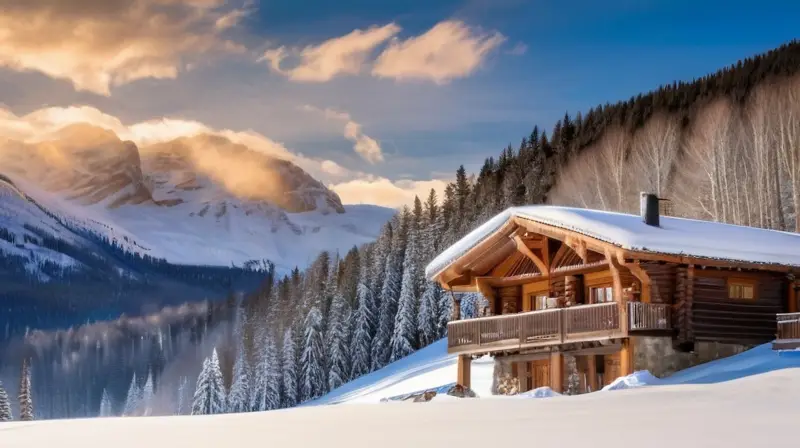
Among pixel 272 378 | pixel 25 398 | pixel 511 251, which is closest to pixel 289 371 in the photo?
pixel 272 378

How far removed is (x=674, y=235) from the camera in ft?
108

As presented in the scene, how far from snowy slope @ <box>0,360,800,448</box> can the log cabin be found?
20.4 feet

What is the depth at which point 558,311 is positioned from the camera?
34969 millimetres

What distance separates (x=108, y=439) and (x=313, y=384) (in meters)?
70.8

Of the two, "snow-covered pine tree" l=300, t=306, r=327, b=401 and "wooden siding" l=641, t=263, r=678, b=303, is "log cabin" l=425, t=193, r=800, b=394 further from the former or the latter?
"snow-covered pine tree" l=300, t=306, r=327, b=401

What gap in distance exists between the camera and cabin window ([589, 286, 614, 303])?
3650 cm

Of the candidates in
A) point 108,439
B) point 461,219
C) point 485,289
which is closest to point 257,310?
point 461,219

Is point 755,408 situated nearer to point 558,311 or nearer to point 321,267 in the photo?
point 558,311

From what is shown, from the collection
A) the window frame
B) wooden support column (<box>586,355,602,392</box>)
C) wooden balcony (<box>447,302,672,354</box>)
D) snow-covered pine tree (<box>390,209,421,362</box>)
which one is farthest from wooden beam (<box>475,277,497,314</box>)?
snow-covered pine tree (<box>390,209,421,362</box>)

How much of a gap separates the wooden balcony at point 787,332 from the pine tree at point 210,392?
6827cm

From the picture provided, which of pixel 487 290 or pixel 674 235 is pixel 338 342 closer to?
pixel 487 290

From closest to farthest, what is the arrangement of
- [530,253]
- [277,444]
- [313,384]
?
[277,444] → [530,253] → [313,384]

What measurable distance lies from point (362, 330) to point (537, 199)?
65.2 ft

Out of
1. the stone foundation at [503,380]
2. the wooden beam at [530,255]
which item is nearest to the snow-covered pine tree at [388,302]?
the stone foundation at [503,380]
